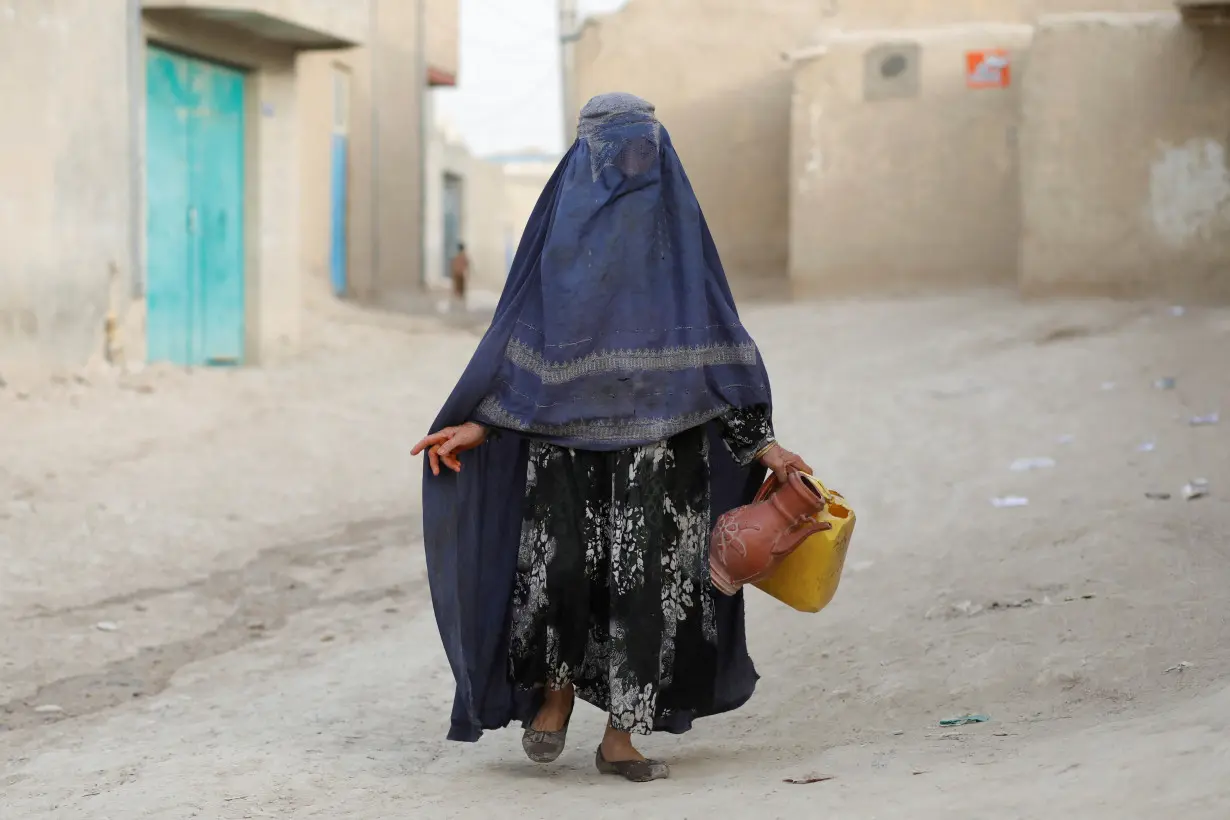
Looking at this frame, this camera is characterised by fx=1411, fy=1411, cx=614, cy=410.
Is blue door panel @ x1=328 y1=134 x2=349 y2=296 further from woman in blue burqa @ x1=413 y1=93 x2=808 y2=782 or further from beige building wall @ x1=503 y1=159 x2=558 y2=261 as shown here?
beige building wall @ x1=503 y1=159 x2=558 y2=261

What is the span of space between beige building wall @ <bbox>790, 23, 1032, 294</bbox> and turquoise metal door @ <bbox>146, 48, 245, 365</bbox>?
4.87m

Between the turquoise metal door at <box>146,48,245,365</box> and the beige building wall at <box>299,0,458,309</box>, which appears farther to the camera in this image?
the beige building wall at <box>299,0,458,309</box>

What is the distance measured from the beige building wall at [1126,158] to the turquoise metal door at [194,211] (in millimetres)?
5446

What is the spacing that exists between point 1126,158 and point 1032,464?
439 centimetres

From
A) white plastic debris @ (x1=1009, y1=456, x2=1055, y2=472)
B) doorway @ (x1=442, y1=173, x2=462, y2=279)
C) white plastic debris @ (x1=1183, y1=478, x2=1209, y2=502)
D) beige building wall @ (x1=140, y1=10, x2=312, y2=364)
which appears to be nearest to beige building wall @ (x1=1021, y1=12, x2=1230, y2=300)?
white plastic debris @ (x1=1009, y1=456, x2=1055, y2=472)

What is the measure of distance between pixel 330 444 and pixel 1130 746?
18.0 feet

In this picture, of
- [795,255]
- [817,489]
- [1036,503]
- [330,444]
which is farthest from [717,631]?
[795,255]

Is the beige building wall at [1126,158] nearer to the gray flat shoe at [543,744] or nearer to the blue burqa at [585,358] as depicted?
the blue burqa at [585,358]

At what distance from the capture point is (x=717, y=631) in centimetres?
298

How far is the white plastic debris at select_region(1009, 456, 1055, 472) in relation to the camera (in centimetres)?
572

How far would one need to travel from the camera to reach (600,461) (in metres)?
2.90

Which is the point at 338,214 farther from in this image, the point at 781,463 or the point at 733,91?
the point at 781,463

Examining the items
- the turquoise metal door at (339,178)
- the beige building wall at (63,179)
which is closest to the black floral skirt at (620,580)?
the beige building wall at (63,179)

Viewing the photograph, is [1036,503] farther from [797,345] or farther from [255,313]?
[255,313]
